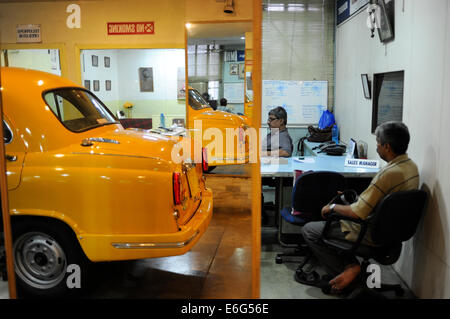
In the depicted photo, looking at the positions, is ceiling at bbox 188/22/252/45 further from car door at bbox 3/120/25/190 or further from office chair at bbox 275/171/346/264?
car door at bbox 3/120/25/190

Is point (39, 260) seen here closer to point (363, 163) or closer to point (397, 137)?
point (397, 137)

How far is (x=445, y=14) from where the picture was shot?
289 cm

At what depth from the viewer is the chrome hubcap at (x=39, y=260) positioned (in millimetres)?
3113

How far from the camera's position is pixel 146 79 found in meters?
7.49

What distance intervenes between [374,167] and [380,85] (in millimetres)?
1245

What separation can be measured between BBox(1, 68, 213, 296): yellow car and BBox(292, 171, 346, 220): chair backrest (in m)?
1.05

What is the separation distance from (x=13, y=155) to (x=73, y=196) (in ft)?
2.02

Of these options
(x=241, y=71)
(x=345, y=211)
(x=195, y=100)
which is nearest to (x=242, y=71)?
(x=241, y=71)

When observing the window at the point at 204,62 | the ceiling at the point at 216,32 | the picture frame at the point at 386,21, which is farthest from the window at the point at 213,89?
the picture frame at the point at 386,21

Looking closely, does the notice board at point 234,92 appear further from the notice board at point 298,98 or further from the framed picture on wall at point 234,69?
the notice board at point 298,98

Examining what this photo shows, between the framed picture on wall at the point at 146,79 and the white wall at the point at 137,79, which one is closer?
the white wall at the point at 137,79

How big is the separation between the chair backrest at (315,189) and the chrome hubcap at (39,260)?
2.08 m
